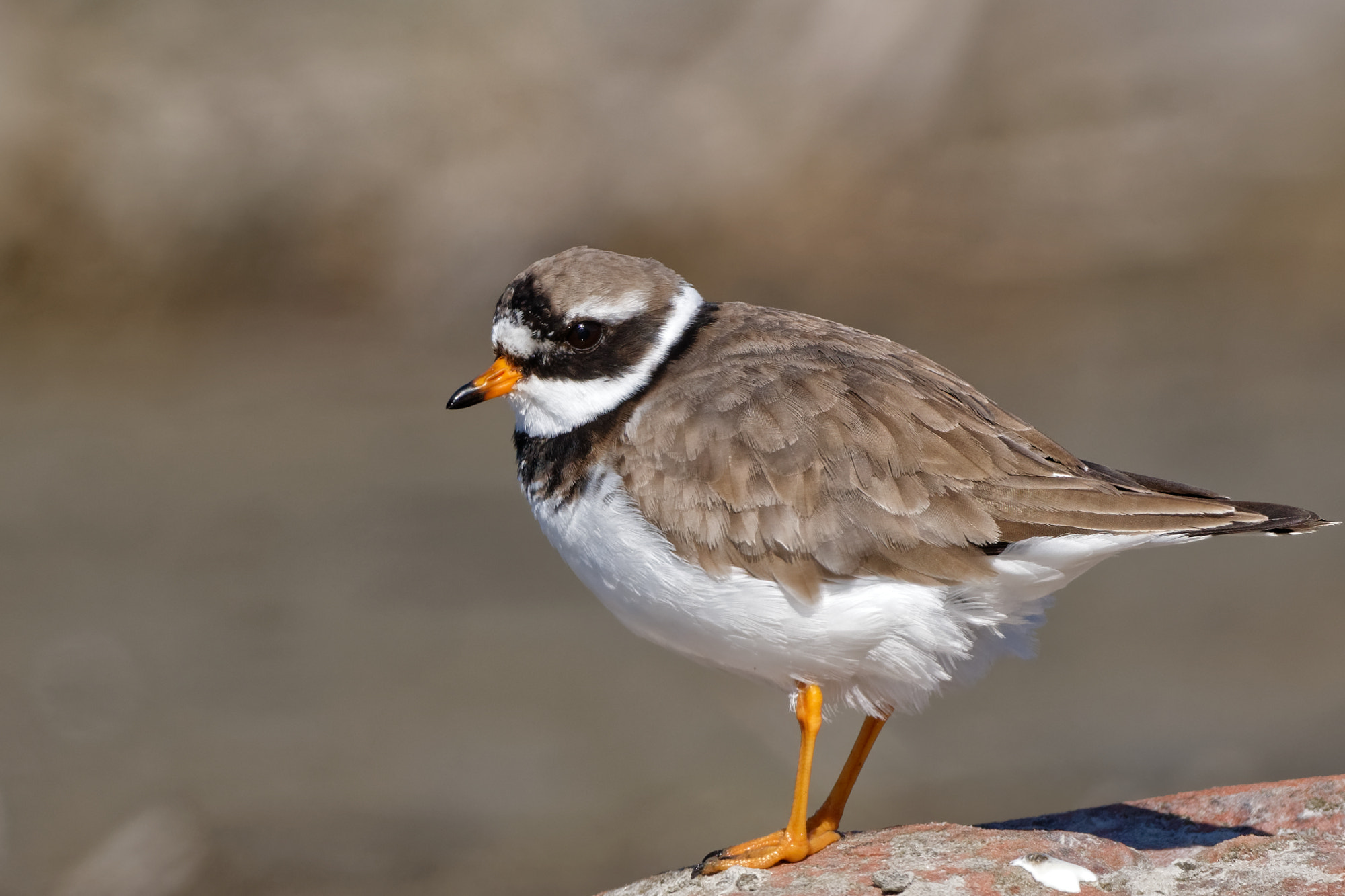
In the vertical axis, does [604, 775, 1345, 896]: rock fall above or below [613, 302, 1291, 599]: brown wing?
below

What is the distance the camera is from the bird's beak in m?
5.21

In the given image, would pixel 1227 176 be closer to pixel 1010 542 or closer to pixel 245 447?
pixel 245 447

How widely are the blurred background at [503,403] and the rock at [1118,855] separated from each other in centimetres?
358

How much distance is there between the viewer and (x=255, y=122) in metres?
15.3

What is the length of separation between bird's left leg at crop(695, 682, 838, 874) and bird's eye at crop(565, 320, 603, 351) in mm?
1516

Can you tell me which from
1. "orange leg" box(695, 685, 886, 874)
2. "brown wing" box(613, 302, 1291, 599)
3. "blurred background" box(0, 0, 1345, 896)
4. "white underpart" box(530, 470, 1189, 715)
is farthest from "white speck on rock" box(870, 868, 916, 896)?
"blurred background" box(0, 0, 1345, 896)

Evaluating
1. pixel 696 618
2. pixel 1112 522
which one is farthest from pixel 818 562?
pixel 1112 522

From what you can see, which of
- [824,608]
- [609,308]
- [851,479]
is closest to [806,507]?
[851,479]

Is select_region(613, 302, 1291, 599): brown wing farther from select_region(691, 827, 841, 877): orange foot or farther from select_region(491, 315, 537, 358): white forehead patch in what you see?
select_region(691, 827, 841, 877): orange foot

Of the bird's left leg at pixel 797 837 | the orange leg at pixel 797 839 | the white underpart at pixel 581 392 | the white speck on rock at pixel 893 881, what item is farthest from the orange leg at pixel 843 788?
the white underpart at pixel 581 392

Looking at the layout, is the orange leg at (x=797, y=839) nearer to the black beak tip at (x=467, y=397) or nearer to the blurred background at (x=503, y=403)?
the black beak tip at (x=467, y=397)

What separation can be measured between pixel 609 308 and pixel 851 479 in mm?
1188

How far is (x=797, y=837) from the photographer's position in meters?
4.84

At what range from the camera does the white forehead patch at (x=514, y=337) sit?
5195mm
